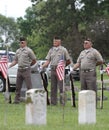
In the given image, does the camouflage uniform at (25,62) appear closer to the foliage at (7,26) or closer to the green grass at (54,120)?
the green grass at (54,120)

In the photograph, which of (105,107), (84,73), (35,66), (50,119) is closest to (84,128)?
(50,119)

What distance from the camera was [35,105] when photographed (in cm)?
1045

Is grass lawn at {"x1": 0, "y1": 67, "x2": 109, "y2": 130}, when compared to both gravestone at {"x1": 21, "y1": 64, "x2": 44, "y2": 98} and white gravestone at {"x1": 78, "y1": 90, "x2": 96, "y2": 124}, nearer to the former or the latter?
white gravestone at {"x1": 78, "y1": 90, "x2": 96, "y2": 124}

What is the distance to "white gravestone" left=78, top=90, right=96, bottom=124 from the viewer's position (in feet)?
36.4

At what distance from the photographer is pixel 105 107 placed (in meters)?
16.8

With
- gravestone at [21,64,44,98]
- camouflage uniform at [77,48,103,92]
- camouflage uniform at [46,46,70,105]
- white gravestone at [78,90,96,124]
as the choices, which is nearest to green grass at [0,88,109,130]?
white gravestone at [78,90,96,124]

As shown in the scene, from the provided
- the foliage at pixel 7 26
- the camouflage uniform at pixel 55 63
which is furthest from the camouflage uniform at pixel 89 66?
the foliage at pixel 7 26

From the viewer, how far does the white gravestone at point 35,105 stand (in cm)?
1045

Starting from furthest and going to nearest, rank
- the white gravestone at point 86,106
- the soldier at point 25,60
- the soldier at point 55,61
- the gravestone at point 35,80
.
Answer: the gravestone at point 35,80 < the soldier at point 25,60 < the soldier at point 55,61 < the white gravestone at point 86,106

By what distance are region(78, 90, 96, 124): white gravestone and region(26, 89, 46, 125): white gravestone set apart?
3.00 ft

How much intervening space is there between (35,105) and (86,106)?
3.88ft

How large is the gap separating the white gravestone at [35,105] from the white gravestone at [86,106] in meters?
0.92

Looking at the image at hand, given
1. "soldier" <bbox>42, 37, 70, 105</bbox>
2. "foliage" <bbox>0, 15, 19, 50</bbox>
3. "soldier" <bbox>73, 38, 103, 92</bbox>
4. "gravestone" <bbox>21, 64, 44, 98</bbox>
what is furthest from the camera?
"foliage" <bbox>0, 15, 19, 50</bbox>

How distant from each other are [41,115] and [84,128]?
33.7 inches
